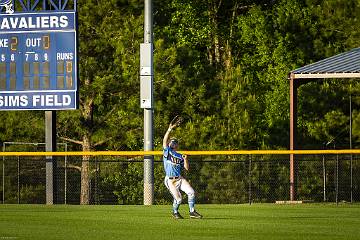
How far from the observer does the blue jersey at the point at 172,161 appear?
2497 centimetres

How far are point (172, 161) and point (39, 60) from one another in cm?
919

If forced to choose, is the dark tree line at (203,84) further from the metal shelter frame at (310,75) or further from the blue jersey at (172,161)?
the blue jersey at (172,161)

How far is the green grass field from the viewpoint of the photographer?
2084 cm

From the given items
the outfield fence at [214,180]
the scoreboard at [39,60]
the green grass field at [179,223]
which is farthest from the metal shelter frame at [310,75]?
the scoreboard at [39,60]

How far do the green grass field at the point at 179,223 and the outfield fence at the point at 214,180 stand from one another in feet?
14.2

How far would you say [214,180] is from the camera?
126 feet

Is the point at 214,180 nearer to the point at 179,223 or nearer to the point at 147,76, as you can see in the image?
the point at 147,76

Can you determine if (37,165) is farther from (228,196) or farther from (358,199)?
(358,199)

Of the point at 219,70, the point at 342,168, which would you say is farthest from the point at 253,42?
the point at 342,168

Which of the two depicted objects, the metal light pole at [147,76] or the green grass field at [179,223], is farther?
the metal light pole at [147,76]

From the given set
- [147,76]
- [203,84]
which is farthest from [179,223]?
[203,84]

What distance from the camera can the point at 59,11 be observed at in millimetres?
33281

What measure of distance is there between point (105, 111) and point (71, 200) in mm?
6688

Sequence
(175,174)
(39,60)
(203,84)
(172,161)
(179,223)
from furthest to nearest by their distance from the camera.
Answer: (203,84), (39,60), (175,174), (172,161), (179,223)
